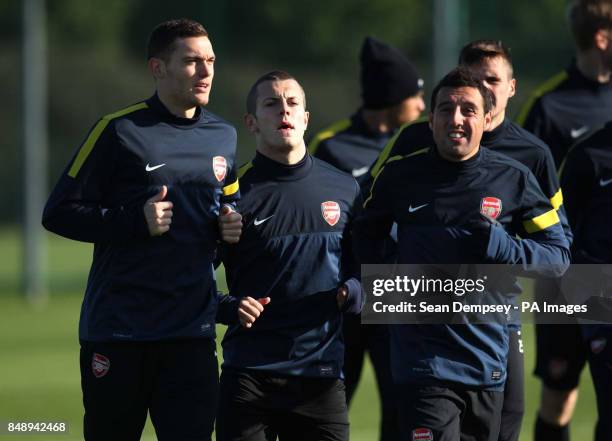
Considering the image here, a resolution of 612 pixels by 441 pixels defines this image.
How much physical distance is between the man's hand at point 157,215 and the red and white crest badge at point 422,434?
127 centimetres

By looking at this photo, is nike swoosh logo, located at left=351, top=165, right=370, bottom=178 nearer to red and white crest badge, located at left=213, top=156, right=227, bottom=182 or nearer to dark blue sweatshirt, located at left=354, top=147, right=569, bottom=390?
dark blue sweatshirt, located at left=354, top=147, right=569, bottom=390

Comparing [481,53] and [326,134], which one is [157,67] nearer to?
[481,53]

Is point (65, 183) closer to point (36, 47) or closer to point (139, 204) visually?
point (139, 204)

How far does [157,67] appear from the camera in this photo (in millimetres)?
5852

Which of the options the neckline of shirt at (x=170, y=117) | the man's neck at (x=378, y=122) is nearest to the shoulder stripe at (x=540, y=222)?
the neckline of shirt at (x=170, y=117)

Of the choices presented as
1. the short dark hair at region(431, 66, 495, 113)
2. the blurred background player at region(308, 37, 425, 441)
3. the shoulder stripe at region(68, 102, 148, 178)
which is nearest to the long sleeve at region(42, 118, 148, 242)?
the shoulder stripe at region(68, 102, 148, 178)

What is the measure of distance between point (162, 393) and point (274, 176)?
102cm

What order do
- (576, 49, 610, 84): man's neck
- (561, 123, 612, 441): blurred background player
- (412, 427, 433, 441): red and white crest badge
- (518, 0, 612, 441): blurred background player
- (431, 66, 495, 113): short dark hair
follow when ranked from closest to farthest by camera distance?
(412, 427, 433, 441): red and white crest badge
(431, 66, 495, 113): short dark hair
(561, 123, 612, 441): blurred background player
(518, 0, 612, 441): blurred background player
(576, 49, 610, 84): man's neck

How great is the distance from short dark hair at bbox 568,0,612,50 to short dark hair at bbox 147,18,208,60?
2.63 meters

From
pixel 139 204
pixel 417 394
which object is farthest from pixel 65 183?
pixel 417 394

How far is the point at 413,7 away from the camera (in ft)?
Answer: 87.7

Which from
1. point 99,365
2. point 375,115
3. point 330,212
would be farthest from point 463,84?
point 375,115

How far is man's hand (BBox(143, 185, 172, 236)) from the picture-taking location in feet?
17.9

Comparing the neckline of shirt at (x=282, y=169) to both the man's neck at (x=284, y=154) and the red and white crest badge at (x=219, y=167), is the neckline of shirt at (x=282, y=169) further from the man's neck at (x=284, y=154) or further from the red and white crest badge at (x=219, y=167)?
the red and white crest badge at (x=219, y=167)
